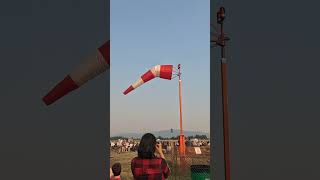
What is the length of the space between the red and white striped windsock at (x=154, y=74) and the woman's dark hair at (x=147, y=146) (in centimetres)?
101

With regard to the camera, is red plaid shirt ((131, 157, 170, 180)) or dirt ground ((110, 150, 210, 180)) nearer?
red plaid shirt ((131, 157, 170, 180))

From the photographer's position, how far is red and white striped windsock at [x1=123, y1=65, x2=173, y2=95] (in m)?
3.59

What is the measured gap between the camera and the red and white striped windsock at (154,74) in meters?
3.59

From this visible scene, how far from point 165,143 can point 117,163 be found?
60 centimetres
